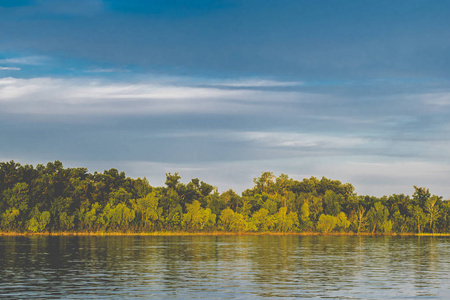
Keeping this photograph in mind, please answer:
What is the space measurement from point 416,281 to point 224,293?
17.6 meters

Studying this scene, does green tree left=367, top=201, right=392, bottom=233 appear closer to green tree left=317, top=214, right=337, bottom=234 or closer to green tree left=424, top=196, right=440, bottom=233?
green tree left=317, top=214, right=337, bottom=234

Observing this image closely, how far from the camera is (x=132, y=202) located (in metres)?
169

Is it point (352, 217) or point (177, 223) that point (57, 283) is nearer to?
point (177, 223)

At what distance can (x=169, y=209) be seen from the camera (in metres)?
173

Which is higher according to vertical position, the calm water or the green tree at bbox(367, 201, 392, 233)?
the green tree at bbox(367, 201, 392, 233)

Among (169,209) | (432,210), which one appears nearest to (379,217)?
(432,210)

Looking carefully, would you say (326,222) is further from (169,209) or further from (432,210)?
(169,209)

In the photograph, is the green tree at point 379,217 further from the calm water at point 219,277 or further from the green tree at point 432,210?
the calm water at point 219,277

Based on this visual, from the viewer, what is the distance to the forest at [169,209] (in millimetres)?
154875

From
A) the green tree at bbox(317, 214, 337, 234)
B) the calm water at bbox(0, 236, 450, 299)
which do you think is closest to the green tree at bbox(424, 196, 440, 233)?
the green tree at bbox(317, 214, 337, 234)

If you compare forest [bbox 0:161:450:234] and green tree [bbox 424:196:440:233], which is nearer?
forest [bbox 0:161:450:234]

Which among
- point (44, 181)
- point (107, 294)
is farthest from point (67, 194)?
point (107, 294)

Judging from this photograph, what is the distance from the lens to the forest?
154875 mm

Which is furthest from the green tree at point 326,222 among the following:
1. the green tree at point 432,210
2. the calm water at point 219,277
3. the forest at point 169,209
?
the calm water at point 219,277
